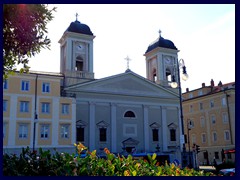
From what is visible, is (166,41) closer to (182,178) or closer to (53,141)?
(53,141)

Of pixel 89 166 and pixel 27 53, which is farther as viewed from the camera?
pixel 27 53

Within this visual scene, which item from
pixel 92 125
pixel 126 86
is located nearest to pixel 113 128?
pixel 92 125

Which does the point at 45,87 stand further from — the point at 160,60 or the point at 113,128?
the point at 160,60

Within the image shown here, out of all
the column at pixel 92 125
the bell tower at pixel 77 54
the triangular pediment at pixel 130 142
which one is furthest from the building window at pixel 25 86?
the triangular pediment at pixel 130 142

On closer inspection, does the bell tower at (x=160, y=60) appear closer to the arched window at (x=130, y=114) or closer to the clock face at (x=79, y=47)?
the arched window at (x=130, y=114)

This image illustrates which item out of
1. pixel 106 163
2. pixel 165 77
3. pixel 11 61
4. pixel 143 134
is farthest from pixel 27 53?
pixel 165 77

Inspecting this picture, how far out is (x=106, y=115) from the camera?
39344 mm

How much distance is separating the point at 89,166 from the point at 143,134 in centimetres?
3667

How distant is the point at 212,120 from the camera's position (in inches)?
1949

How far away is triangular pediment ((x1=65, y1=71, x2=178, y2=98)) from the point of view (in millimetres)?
38625

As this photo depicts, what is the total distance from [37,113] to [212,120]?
28.3 meters

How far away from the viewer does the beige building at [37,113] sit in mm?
31297

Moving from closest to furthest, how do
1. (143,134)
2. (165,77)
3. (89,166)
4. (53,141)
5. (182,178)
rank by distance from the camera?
(182,178), (89,166), (53,141), (143,134), (165,77)

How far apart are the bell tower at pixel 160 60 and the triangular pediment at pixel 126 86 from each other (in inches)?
108
